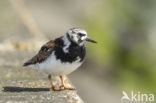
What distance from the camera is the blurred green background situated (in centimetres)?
1047

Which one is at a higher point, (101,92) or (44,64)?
(44,64)

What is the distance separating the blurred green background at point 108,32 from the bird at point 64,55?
2.43m

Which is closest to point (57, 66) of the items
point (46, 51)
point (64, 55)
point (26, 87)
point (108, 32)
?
point (64, 55)

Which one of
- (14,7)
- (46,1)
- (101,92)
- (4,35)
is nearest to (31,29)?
(4,35)

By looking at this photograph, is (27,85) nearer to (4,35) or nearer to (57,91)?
(57,91)

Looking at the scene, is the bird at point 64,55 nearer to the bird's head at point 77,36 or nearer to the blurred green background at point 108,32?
the bird's head at point 77,36

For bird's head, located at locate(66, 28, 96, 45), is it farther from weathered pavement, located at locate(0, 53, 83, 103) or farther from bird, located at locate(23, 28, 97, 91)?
weathered pavement, located at locate(0, 53, 83, 103)

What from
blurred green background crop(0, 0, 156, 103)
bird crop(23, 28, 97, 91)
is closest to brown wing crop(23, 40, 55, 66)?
bird crop(23, 28, 97, 91)

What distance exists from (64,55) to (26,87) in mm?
542

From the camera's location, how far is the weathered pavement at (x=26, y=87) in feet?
18.7

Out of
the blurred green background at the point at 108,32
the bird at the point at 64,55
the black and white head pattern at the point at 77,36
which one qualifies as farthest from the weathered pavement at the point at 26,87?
the blurred green background at the point at 108,32

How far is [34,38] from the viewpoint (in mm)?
8367

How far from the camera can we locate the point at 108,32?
12.4 m

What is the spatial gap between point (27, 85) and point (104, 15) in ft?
23.5
